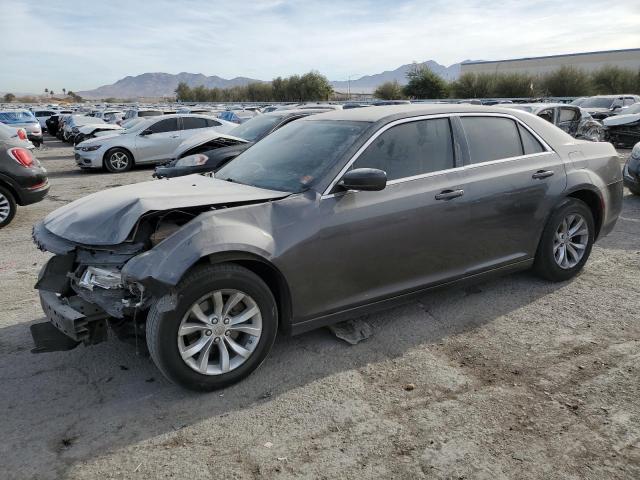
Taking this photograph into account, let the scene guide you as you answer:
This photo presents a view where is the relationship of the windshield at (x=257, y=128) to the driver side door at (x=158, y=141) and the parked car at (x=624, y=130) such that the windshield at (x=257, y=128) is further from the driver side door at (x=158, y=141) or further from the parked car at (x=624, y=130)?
the parked car at (x=624, y=130)

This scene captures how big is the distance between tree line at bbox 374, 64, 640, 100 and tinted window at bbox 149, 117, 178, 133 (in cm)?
4738

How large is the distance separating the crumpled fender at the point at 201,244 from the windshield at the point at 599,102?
24313 millimetres

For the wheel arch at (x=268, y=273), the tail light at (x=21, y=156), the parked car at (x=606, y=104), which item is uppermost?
the parked car at (x=606, y=104)

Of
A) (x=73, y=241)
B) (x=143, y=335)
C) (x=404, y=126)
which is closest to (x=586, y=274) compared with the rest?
(x=404, y=126)

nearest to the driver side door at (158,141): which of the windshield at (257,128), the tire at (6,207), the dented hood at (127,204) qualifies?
the windshield at (257,128)

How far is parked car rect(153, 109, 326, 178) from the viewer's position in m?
9.09

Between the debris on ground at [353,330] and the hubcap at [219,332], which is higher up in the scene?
the hubcap at [219,332]

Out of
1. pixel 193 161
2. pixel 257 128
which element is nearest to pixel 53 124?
pixel 257 128

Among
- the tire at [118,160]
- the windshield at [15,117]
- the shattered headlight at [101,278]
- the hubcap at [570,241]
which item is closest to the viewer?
the shattered headlight at [101,278]

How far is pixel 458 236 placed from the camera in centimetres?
436

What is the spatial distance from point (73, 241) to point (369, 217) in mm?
2035

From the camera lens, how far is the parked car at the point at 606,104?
21469 mm

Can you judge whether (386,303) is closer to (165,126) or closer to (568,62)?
(165,126)

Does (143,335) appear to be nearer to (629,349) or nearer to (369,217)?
(369,217)
